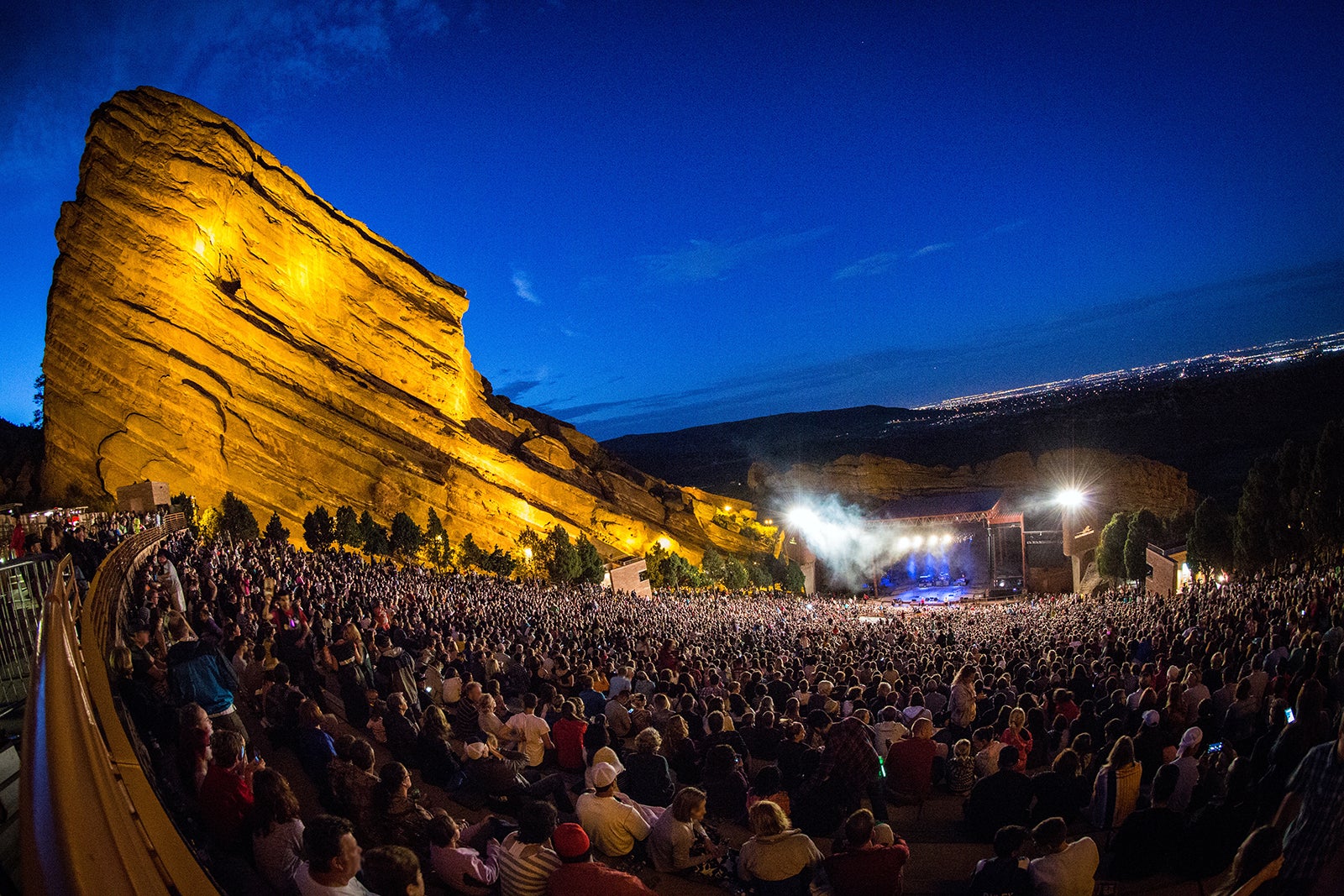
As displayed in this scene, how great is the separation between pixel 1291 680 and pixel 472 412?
5125 centimetres

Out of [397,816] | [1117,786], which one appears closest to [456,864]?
[397,816]

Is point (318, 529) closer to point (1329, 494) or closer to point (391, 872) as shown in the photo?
point (391, 872)

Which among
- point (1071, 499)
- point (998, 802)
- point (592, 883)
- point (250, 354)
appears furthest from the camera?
point (1071, 499)

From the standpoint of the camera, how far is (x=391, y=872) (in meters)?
3.19

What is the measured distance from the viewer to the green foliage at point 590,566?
1538 inches

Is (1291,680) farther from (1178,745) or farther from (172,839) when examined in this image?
(172,839)

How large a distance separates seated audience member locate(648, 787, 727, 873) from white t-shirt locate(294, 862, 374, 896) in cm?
191

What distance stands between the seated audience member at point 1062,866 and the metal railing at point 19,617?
22.1 ft

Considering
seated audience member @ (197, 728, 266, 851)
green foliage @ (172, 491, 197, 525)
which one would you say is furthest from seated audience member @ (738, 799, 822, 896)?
green foliage @ (172, 491, 197, 525)

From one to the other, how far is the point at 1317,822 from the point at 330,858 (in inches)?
172

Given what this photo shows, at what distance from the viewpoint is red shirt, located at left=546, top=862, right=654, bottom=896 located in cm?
351

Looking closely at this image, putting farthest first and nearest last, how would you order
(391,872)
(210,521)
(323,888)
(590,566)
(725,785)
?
(590,566) → (210,521) → (725,785) → (391,872) → (323,888)

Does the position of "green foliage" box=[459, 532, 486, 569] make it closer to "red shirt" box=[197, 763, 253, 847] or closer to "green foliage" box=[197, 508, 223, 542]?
"green foliage" box=[197, 508, 223, 542]

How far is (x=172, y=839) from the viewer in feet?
6.48
